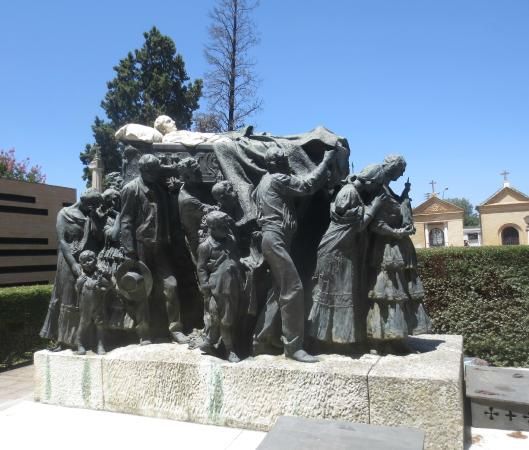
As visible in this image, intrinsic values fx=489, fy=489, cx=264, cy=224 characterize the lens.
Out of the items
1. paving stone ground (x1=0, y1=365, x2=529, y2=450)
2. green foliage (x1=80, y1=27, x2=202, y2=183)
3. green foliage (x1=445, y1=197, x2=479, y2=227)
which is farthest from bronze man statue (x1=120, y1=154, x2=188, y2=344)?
green foliage (x1=445, y1=197, x2=479, y2=227)

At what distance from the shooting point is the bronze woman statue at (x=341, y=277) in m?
4.25

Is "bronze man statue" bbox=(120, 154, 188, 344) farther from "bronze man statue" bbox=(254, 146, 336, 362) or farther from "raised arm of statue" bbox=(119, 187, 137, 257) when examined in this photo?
"bronze man statue" bbox=(254, 146, 336, 362)

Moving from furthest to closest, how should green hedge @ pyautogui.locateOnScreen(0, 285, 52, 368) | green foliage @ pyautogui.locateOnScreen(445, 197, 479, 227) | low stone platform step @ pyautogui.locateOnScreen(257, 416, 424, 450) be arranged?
1. green foliage @ pyautogui.locateOnScreen(445, 197, 479, 227)
2. green hedge @ pyautogui.locateOnScreen(0, 285, 52, 368)
3. low stone platform step @ pyautogui.locateOnScreen(257, 416, 424, 450)

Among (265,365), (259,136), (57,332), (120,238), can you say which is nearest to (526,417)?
(265,365)

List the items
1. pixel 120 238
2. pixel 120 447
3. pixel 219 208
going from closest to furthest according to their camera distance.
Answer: pixel 120 447 → pixel 219 208 → pixel 120 238

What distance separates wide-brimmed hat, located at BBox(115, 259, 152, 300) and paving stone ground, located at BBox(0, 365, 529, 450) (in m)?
1.20

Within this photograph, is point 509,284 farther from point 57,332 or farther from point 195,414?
point 57,332

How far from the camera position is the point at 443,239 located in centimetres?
3275

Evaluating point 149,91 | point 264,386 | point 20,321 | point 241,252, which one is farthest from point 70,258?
point 149,91

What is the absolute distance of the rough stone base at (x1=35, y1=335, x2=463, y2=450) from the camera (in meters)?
3.65

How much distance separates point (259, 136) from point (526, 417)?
3.59 meters

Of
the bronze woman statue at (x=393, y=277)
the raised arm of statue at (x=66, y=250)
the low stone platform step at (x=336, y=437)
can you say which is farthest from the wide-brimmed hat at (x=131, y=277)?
the low stone platform step at (x=336, y=437)

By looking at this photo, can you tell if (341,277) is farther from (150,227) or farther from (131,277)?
(131,277)

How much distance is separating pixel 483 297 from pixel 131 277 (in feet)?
20.2
